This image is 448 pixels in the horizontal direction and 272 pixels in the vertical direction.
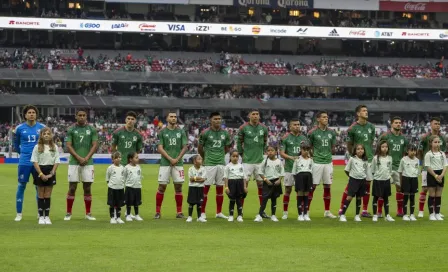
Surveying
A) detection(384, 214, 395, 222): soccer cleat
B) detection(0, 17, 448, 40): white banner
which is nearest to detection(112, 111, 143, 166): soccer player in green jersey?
detection(384, 214, 395, 222): soccer cleat

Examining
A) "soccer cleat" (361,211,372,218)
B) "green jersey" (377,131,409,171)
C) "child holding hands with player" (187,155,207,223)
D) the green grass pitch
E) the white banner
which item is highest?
the white banner

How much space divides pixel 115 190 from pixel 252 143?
3.34 metres

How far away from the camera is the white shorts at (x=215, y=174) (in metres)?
21.6

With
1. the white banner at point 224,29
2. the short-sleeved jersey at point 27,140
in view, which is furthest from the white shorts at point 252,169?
the white banner at point 224,29

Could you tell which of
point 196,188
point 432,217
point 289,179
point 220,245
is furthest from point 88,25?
point 220,245

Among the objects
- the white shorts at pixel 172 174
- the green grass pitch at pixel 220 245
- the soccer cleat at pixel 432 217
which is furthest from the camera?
the soccer cleat at pixel 432 217

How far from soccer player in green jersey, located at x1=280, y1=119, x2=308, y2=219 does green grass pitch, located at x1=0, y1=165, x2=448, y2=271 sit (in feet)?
1.96

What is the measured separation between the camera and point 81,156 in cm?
2089

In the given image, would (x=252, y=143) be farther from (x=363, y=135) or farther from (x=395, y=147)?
(x=395, y=147)

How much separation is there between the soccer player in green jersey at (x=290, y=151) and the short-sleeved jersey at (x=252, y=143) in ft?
1.61

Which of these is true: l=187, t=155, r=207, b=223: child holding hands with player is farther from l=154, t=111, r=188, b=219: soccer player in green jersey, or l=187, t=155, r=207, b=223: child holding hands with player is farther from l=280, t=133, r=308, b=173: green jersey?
l=280, t=133, r=308, b=173: green jersey

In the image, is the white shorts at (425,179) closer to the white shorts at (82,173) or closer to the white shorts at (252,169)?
the white shorts at (252,169)

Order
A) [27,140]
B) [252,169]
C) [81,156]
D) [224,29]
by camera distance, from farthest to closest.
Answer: [224,29]
[252,169]
[81,156]
[27,140]

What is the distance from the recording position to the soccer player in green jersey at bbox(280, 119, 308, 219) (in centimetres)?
2177
